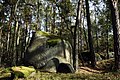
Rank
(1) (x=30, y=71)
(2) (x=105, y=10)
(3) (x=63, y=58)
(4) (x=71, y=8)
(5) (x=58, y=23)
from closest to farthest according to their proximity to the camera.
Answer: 1. (1) (x=30, y=71)
2. (3) (x=63, y=58)
3. (4) (x=71, y=8)
4. (2) (x=105, y=10)
5. (5) (x=58, y=23)

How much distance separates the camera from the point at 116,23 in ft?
53.2

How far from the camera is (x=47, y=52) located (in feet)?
64.1

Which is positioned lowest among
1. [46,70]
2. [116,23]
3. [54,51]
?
[46,70]

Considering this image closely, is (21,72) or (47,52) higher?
(47,52)

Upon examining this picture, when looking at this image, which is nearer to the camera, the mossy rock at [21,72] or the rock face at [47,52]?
the mossy rock at [21,72]

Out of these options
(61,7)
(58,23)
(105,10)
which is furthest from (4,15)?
(105,10)

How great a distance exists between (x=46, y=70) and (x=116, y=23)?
6628 millimetres

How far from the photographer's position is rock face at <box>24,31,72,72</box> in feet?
62.0

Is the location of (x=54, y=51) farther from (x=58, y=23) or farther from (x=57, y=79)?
(x=58, y=23)

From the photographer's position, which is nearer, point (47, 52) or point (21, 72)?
point (21, 72)

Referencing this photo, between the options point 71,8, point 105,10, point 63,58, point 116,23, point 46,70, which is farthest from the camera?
point 105,10

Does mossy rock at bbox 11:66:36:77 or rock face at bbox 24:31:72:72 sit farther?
rock face at bbox 24:31:72:72

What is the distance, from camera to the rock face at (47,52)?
18891 mm

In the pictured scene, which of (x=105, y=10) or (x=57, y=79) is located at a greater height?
(x=105, y=10)
